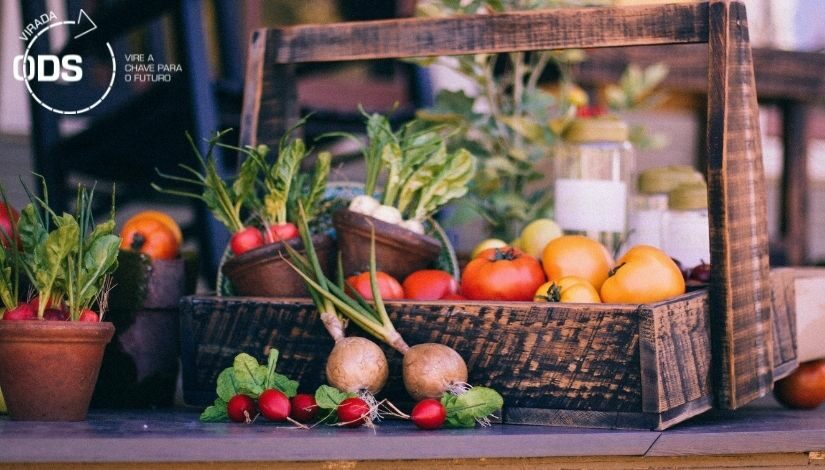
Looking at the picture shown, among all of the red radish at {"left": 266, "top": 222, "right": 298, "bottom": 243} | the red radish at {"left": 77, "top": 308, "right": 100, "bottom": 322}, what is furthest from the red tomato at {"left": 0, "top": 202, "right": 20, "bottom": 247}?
the red radish at {"left": 266, "top": 222, "right": 298, "bottom": 243}

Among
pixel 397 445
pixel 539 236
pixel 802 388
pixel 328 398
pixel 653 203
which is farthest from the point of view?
pixel 653 203

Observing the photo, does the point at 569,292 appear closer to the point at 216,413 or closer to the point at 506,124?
the point at 216,413

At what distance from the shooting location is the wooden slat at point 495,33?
1.50 meters

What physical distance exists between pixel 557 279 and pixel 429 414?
0.33m

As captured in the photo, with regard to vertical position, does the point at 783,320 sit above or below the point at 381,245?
below

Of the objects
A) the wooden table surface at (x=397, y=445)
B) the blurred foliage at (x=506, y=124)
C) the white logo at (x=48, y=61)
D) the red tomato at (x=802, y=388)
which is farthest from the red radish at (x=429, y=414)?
the white logo at (x=48, y=61)

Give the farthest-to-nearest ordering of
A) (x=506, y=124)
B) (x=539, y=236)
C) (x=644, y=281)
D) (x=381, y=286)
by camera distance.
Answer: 1. (x=506, y=124)
2. (x=539, y=236)
3. (x=381, y=286)
4. (x=644, y=281)

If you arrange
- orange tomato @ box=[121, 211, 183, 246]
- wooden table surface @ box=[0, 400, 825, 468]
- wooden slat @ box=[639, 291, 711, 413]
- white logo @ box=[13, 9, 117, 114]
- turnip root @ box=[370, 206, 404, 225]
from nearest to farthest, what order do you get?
wooden table surface @ box=[0, 400, 825, 468] → wooden slat @ box=[639, 291, 711, 413] → turnip root @ box=[370, 206, 404, 225] → orange tomato @ box=[121, 211, 183, 246] → white logo @ box=[13, 9, 117, 114]

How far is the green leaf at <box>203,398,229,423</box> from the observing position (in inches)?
56.7

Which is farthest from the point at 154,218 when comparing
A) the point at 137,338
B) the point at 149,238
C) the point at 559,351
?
the point at 559,351

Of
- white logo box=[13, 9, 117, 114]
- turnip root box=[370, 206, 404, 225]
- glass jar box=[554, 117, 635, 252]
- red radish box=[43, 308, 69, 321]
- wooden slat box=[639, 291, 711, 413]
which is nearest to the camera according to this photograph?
wooden slat box=[639, 291, 711, 413]

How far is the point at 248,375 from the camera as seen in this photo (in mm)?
1441

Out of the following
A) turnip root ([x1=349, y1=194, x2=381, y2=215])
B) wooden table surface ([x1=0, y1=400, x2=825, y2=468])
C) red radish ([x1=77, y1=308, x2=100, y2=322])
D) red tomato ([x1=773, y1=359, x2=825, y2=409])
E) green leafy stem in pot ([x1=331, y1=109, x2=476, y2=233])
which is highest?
green leafy stem in pot ([x1=331, y1=109, x2=476, y2=233])

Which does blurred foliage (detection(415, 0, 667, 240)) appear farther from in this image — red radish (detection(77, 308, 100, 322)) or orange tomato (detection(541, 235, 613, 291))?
red radish (detection(77, 308, 100, 322))
